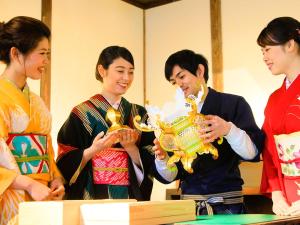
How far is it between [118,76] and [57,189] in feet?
2.45

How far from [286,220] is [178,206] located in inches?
15.1

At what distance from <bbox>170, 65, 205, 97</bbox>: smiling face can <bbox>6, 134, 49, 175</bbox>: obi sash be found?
77 cm

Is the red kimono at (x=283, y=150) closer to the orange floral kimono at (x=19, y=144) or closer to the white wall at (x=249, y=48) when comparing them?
the orange floral kimono at (x=19, y=144)

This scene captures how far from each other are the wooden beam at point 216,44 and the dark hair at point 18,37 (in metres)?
2.68

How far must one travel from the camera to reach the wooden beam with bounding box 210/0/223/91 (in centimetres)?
443

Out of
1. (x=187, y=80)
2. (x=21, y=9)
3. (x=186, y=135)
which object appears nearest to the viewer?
(x=186, y=135)

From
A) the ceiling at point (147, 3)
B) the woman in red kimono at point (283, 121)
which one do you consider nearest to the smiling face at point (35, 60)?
the woman in red kimono at point (283, 121)

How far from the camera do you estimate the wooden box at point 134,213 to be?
1.18m

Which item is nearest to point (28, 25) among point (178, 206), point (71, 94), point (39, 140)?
point (39, 140)

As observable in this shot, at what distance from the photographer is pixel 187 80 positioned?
7.37 ft

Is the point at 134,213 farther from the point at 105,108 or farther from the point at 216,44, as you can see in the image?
the point at 216,44

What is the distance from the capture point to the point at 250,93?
4246 millimetres

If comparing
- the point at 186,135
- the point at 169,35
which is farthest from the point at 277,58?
the point at 169,35

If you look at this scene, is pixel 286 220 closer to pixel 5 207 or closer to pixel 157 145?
pixel 157 145
